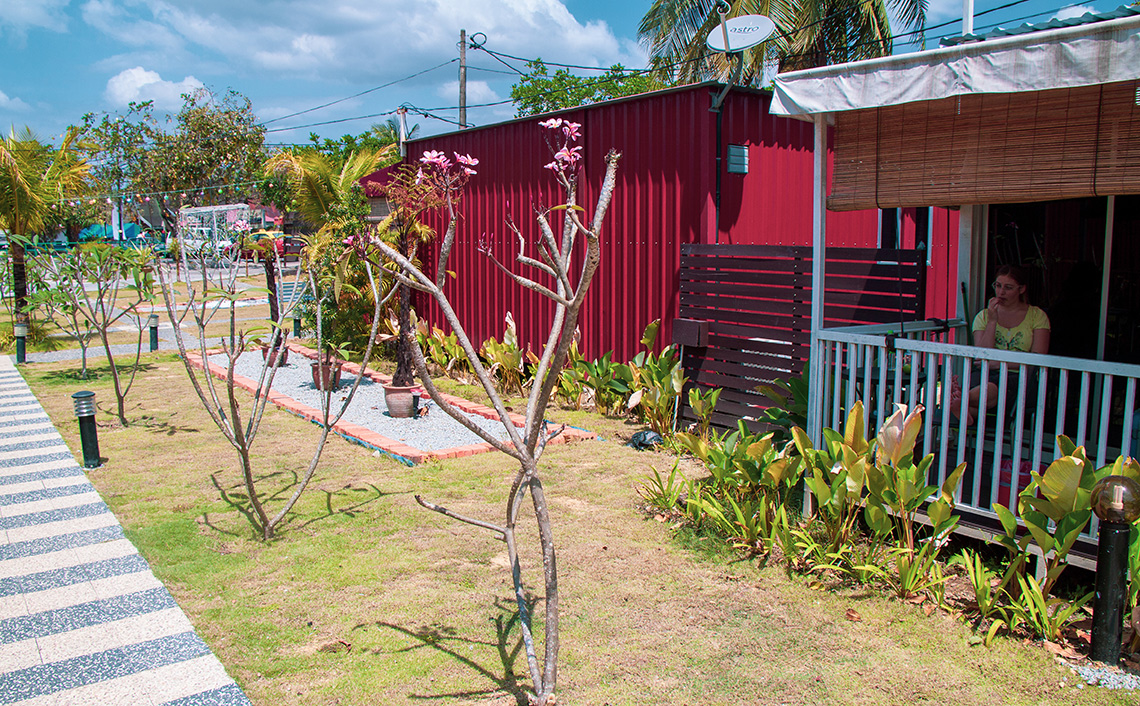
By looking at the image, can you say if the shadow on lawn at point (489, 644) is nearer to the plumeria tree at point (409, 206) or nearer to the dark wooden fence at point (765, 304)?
the plumeria tree at point (409, 206)

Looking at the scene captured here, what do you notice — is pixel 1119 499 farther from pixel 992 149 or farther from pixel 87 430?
pixel 87 430

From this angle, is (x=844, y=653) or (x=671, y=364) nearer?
(x=844, y=653)

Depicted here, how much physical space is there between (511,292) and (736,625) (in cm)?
691

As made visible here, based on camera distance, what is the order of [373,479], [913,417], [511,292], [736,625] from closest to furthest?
[736,625] → [913,417] → [373,479] → [511,292]

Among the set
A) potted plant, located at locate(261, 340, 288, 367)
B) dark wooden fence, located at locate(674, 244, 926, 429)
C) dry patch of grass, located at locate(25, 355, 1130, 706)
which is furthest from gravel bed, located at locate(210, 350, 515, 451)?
dark wooden fence, located at locate(674, 244, 926, 429)

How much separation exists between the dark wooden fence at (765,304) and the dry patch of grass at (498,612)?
52.4 inches

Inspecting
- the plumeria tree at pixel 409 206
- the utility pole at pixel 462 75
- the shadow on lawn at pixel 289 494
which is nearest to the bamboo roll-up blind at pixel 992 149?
the plumeria tree at pixel 409 206

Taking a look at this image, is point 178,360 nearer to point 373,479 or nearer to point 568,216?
point 373,479

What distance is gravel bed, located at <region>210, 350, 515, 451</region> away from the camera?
7.51 metres

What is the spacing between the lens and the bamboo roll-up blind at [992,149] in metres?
3.84

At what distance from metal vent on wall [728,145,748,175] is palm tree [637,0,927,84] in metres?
13.2

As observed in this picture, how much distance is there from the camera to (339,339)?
11.5 m

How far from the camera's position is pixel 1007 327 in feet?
16.8

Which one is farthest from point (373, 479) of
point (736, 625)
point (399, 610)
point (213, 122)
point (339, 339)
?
point (213, 122)
